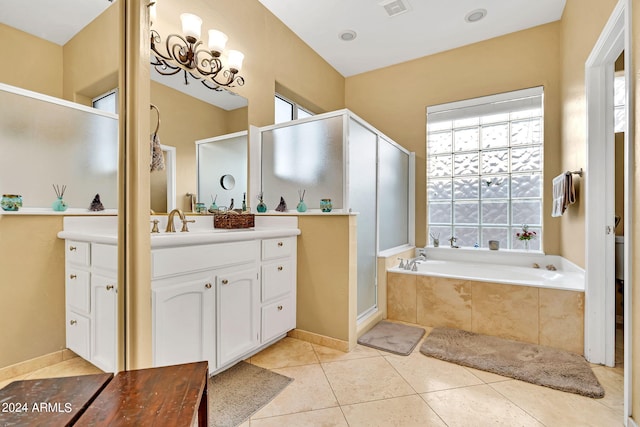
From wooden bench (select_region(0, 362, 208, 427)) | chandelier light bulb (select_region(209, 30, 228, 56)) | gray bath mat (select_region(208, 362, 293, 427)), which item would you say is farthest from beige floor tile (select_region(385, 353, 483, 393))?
chandelier light bulb (select_region(209, 30, 228, 56))

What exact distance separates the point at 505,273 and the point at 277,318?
234cm

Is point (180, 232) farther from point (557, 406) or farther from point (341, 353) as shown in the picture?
point (557, 406)

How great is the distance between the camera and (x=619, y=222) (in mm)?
2498

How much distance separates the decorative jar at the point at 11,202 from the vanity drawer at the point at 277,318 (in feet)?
4.80

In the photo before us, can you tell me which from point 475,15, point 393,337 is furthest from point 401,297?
point 475,15

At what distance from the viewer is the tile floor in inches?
54.4

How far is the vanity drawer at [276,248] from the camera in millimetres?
1964

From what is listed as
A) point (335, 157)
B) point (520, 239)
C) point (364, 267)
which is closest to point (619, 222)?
point (520, 239)

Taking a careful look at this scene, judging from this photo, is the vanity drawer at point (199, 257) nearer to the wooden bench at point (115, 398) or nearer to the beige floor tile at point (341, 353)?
the wooden bench at point (115, 398)

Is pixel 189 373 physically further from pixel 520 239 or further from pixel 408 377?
pixel 520 239

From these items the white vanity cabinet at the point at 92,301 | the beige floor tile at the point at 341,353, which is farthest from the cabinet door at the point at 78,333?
the beige floor tile at the point at 341,353

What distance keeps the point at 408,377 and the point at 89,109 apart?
1989 mm

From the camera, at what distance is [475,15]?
2.84m

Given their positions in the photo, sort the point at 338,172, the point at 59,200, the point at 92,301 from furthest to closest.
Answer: the point at 338,172
the point at 92,301
the point at 59,200
